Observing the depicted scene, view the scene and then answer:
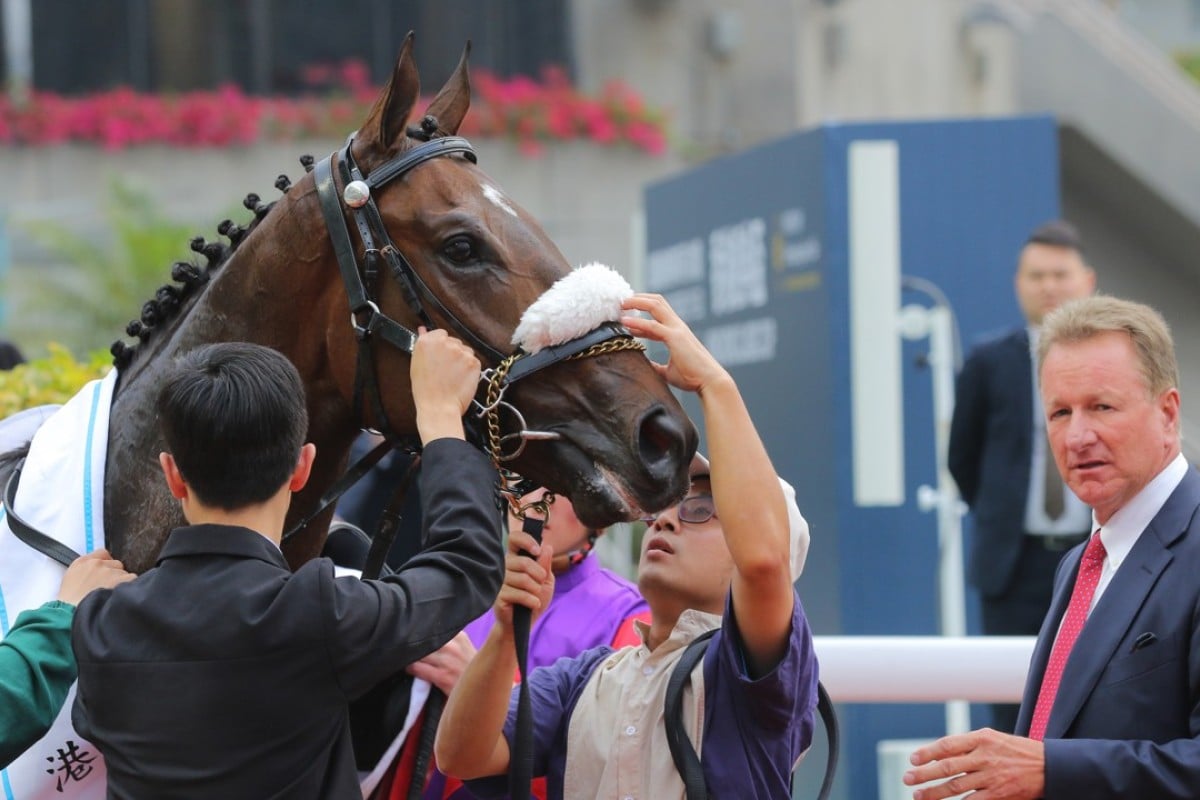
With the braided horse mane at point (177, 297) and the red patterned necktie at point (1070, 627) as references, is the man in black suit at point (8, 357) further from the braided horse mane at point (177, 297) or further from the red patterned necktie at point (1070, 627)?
the red patterned necktie at point (1070, 627)

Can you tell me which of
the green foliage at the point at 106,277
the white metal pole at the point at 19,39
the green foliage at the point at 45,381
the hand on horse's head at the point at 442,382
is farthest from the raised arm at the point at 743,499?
the white metal pole at the point at 19,39

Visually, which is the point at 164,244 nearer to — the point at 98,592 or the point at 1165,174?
the point at 1165,174

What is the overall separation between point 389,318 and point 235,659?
75 centimetres

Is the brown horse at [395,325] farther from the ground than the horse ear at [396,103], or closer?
closer

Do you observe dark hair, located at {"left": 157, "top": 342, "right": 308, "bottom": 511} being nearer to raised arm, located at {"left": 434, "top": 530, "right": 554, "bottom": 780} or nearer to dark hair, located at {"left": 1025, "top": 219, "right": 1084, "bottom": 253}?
raised arm, located at {"left": 434, "top": 530, "right": 554, "bottom": 780}

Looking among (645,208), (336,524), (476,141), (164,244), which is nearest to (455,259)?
(336,524)

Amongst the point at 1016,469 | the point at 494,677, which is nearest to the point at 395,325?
the point at 494,677

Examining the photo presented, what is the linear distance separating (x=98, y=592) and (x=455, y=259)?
84 cm

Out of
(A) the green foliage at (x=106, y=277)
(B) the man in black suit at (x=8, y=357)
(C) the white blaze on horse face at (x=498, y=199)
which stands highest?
(A) the green foliage at (x=106, y=277)

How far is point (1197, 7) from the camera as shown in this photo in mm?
21078

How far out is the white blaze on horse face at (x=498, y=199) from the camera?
9.30 ft

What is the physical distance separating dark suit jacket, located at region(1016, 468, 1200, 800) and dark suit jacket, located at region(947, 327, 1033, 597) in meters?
2.94

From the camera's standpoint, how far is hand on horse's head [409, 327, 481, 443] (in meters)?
2.54

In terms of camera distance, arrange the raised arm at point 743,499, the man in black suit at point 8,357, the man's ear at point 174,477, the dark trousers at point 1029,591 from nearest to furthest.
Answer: the man's ear at point 174,477
the raised arm at point 743,499
the dark trousers at point 1029,591
the man in black suit at point 8,357
